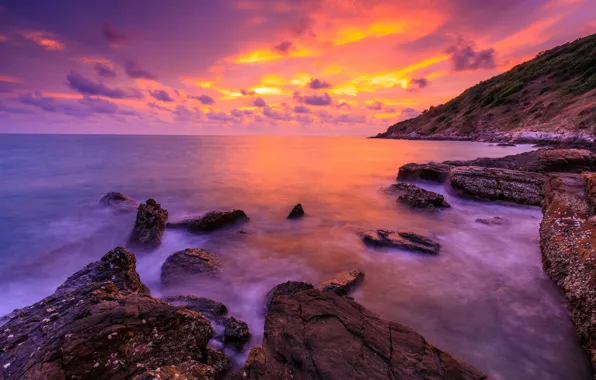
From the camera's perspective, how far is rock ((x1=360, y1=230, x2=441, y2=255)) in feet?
22.7

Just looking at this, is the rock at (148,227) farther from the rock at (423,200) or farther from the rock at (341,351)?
the rock at (423,200)

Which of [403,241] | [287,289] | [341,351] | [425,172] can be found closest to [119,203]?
[287,289]

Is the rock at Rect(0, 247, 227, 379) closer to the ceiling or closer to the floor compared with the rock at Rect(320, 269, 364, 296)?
closer to the ceiling

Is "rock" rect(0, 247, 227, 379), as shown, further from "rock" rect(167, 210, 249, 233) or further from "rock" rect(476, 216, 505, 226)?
"rock" rect(476, 216, 505, 226)

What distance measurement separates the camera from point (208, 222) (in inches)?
338

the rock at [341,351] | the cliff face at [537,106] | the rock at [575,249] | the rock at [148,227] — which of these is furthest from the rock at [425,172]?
the cliff face at [537,106]

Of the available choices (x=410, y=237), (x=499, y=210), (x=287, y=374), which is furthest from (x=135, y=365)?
(x=499, y=210)

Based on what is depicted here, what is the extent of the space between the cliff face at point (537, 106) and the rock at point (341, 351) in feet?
131

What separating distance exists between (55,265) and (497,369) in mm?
9983

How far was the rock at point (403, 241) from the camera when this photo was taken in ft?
22.7

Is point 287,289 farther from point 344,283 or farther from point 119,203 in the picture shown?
point 119,203

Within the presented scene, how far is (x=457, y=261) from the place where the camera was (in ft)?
21.6

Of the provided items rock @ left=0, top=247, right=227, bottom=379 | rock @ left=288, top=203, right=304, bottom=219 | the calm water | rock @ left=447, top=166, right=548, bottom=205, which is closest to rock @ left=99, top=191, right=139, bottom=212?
the calm water

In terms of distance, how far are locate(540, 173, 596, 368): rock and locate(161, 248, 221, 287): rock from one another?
6541mm
